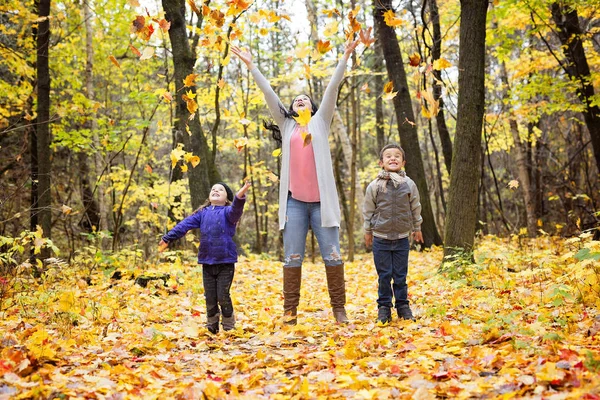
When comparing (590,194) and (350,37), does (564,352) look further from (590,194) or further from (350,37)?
(590,194)

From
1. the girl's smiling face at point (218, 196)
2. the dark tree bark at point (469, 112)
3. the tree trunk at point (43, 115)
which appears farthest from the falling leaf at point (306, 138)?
the tree trunk at point (43, 115)

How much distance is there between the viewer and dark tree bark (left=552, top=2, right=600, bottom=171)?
34.4 ft

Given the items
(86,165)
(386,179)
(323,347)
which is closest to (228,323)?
(323,347)

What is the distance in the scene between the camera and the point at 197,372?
3514mm

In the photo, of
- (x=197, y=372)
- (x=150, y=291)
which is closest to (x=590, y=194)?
(x=150, y=291)

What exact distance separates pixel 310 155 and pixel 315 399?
2.66 meters

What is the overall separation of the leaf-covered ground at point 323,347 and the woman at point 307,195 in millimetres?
518

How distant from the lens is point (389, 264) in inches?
201

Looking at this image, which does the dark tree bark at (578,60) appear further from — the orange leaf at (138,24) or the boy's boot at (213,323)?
the boy's boot at (213,323)

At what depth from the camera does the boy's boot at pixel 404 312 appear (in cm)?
508

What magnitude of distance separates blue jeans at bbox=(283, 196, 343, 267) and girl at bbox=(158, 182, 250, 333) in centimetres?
50

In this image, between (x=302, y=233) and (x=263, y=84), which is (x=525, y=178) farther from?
(x=263, y=84)

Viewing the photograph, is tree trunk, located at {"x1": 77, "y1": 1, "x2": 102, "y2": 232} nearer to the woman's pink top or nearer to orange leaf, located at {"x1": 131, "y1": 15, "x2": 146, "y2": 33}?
orange leaf, located at {"x1": 131, "y1": 15, "x2": 146, "y2": 33}

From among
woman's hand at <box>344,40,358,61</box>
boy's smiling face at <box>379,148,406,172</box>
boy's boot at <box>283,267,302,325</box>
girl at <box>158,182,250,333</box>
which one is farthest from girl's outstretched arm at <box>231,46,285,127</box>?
boy's boot at <box>283,267,302,325</box>
